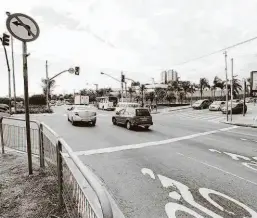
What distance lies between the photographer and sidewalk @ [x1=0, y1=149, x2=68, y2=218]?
4.33 metres

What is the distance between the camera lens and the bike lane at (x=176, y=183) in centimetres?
527

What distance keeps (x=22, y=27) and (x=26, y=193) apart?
131 inches

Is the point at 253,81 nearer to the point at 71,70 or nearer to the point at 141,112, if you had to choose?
the point at 141,112

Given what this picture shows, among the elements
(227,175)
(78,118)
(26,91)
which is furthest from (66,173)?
(78,118)

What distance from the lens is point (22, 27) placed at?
5.56 metres

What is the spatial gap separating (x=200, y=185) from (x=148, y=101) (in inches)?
2647

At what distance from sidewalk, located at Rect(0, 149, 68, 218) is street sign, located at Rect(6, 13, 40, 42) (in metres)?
2.97

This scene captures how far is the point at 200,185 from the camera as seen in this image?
6664 millimetres

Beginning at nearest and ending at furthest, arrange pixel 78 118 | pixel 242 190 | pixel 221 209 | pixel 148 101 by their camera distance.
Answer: pixel 221 209 → pixel 242 190 → pixel 78 118 → pixel 148 101

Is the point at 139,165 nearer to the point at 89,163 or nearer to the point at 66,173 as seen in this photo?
the point at 89,163

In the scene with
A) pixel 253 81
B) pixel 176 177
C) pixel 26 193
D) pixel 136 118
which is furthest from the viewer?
pixel 253 81

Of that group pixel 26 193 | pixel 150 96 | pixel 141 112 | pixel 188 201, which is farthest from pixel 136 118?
pixel 150 96

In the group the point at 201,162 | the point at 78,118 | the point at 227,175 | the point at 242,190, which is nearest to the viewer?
the point at 242,190

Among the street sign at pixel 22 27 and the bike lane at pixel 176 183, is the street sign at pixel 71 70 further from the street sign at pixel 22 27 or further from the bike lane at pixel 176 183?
the street sign at pixel 22 27
